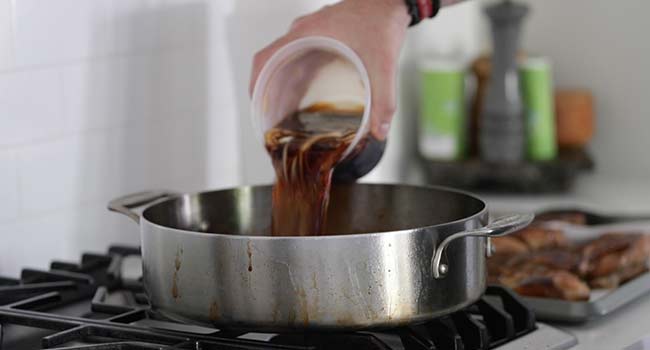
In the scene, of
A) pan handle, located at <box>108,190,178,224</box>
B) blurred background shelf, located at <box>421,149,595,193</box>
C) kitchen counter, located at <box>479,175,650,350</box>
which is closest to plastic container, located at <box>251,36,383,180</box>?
pan handle, located at <box>108,190,178,224</box>

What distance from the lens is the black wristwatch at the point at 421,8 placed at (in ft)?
4.29

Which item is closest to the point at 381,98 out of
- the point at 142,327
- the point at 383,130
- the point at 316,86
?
the point at 383,130

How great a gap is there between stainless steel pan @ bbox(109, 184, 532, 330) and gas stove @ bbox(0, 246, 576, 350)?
25 mm

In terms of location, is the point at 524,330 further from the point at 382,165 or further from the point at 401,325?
the point at 382,165

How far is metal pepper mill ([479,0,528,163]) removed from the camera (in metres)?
2.27

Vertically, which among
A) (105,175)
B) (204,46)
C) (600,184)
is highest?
(204,46)

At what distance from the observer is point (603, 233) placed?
154cm

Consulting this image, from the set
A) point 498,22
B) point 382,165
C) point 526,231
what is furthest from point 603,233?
point 498,22

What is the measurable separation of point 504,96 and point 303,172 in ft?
3.77

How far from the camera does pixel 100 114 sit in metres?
1.43

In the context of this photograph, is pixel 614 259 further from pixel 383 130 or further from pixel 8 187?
pixel 8 187

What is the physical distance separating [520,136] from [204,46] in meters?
0.91

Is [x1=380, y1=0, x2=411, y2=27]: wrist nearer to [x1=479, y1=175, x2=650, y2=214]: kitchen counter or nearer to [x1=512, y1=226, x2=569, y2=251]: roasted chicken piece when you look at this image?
[x1=512, y1=226, x2=569, y2=251]: roasted chicken piece

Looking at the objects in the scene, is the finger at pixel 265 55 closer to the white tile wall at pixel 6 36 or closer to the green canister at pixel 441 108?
the white tile wall at pixel 6 36
